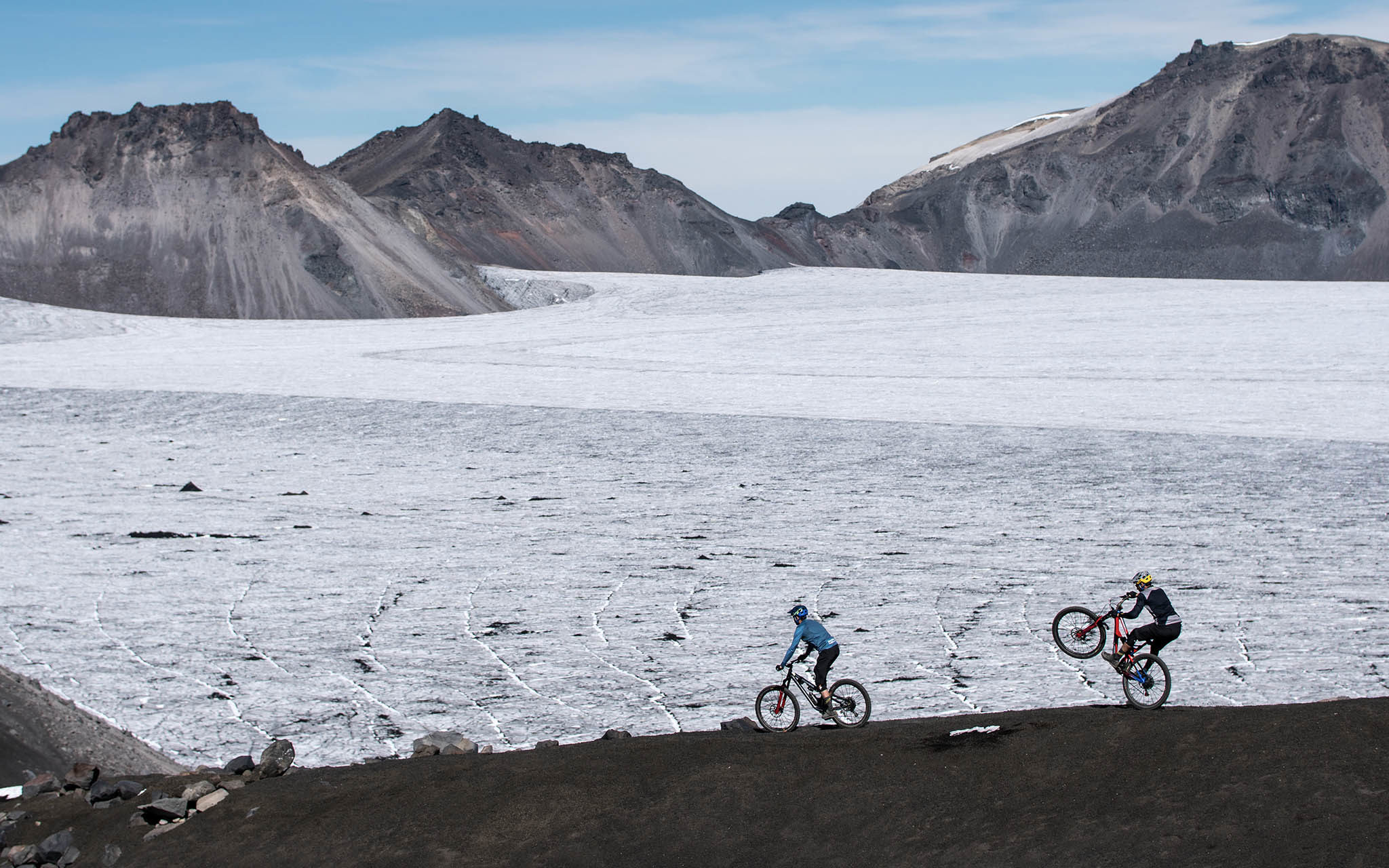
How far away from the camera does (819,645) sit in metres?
6.90

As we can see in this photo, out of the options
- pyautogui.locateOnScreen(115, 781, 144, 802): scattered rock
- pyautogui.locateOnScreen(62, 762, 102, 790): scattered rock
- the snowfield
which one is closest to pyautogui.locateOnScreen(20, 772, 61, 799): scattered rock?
pyautogui.locateOnScreen(62, 762, 102, 790): scattered rock

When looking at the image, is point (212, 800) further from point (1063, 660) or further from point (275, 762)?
point (1063, 660)

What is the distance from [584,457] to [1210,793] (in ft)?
46.1

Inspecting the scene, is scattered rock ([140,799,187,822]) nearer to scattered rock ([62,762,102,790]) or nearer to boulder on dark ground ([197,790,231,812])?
boulder on dark ground ([197,790,231,812])

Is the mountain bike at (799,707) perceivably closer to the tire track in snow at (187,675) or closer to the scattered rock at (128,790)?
the scattered rock at (128,790)

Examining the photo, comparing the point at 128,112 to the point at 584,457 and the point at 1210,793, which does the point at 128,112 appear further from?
the point at 1210,793

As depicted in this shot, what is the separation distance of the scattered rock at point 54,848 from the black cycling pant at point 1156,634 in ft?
17.6

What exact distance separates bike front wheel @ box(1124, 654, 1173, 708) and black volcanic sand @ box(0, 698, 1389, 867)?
17 cm

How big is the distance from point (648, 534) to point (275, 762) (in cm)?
765

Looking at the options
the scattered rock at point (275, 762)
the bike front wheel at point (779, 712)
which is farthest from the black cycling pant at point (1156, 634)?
the scattered rock at point (275, 762)

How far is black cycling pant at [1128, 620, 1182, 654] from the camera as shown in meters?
6.78

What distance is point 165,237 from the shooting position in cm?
6028

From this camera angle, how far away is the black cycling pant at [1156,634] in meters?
6.78

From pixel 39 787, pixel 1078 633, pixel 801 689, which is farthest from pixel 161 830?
pixel 1078 633
